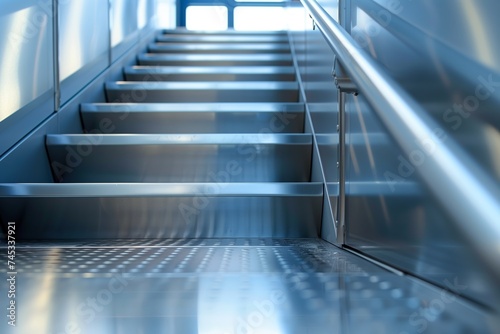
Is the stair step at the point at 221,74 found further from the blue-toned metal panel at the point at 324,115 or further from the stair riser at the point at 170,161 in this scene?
the stair riser at the point at 170,161

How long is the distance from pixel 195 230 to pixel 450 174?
116 cm

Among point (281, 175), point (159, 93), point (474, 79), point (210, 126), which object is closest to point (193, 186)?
point (281, 175)

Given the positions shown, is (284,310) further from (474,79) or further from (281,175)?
(281,175)

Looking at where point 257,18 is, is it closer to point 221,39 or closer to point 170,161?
point 221,39

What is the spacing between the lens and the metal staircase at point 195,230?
0.68 m

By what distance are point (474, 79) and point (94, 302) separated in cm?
55

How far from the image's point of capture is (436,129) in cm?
45

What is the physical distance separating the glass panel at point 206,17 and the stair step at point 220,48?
240cm

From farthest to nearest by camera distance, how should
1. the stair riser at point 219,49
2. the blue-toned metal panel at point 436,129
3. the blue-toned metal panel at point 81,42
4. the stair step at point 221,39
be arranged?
the stair step at point 221,39, the stair riser at point 219,49, the blue-toned metal panel at point 81,42, the blue-toned metal panel at point 436,129

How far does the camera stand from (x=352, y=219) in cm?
122

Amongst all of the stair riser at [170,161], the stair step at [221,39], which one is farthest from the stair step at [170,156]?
the stair step at [221,39]

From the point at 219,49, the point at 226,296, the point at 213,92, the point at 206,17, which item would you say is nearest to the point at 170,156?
the point at 213,92

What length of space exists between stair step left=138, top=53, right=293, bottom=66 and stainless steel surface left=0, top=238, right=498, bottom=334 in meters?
2.17

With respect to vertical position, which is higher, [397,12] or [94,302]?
[397,12]
